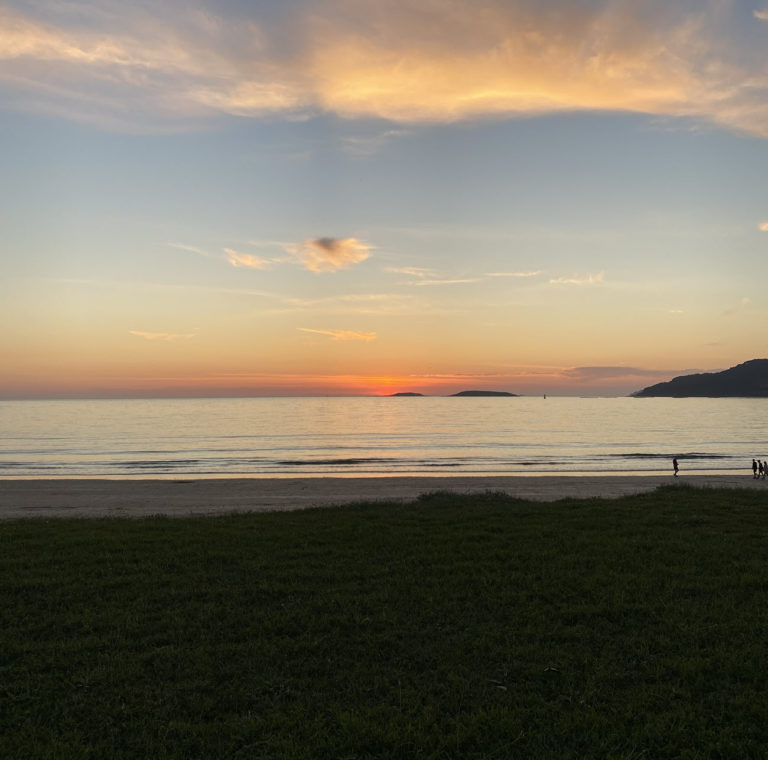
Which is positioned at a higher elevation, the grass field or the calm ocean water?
the grass field

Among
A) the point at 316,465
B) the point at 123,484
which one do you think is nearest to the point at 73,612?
the point at 123,484

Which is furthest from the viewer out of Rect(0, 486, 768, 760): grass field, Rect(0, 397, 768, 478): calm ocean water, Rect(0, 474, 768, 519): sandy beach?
Rect(0, 397, 768, 478): calm ocean water

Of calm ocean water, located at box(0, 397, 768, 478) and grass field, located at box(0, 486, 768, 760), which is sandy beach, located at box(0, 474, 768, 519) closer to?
calm ocean water, located at box(0, 397, 768, 478)

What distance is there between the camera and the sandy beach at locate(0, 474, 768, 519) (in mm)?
25078

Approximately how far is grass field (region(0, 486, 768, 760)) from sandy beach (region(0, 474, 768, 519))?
12.0m

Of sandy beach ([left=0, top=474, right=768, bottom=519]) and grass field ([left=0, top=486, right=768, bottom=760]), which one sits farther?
sandy beach ([left=0, top=474, right=768, bottom=519])

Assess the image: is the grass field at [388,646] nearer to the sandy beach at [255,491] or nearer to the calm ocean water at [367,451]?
the sandy beach at [255,491]

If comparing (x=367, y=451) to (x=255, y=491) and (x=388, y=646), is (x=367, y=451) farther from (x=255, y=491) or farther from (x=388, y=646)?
(x=388, y=646)

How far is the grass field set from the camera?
5.47 m

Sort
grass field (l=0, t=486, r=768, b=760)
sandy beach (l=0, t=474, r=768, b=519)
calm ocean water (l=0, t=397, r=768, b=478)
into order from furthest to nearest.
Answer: calm ocean water (l=0, t=397, r=768, b=478) → sandy beach (l=0, t=474, r=768, b=519) → grass field (l=0, t=486, r=768, b=760)

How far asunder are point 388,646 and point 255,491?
2466 cm

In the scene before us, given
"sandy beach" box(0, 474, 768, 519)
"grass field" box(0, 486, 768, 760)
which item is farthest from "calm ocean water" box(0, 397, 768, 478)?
"grass field" box(0, 486, 768, 760)

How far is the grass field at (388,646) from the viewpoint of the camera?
17.9 ft

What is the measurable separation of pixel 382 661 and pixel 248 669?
5.31 ft
